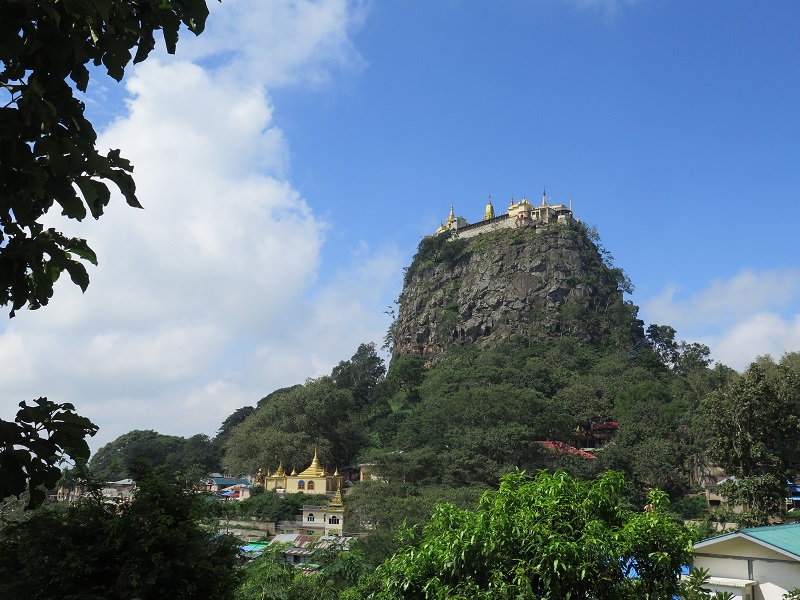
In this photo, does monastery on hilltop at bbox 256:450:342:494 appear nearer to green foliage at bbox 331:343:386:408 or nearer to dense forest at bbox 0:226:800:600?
dense forest at bbox 0:226:800:600

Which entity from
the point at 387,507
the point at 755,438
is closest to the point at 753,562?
the point at 755,438

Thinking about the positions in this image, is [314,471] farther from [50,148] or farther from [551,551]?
[50,148]

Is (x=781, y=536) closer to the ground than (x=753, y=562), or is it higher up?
higher up

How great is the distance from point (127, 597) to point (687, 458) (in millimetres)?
37964

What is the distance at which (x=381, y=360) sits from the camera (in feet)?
235

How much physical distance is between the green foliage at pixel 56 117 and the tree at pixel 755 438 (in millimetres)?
22037

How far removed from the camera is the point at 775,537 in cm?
972

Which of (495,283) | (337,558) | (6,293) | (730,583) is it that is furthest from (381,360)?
(6,293)


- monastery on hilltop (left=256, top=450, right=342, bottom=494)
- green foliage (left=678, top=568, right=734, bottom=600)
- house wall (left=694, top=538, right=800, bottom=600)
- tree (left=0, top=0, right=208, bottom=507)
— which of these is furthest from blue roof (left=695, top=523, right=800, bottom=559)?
monastery on hilltop (left=256, top=450, right=342, bottom=494)

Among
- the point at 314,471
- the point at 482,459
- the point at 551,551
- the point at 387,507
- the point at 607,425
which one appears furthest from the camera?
the point at 607,425

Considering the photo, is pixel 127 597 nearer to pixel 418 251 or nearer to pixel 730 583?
pixel 730 583

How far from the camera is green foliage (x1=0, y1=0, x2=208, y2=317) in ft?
7.40

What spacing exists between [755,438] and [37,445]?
23.0 meters

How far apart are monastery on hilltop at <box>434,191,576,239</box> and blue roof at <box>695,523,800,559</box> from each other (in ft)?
210
